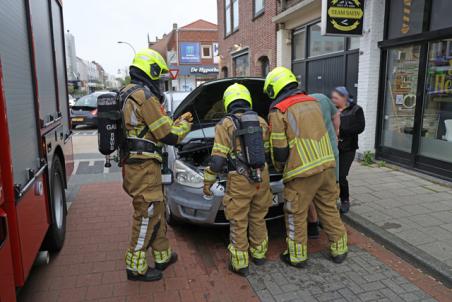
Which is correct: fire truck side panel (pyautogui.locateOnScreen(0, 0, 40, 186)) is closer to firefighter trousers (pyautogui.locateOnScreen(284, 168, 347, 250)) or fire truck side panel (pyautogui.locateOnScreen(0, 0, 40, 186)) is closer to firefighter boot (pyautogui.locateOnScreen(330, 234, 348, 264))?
firefighter trousers (pyautogui.locateOnScreen(284, 168, 347, 250))

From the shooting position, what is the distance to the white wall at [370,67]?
7.38 meters

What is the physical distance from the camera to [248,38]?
15.0 metres

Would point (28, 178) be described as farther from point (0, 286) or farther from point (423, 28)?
point (423, 28)

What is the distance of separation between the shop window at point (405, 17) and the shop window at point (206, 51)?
39.7m

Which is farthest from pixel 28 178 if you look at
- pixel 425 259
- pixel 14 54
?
pixel 425 259

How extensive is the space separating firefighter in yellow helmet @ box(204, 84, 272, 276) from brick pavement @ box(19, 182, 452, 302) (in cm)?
31

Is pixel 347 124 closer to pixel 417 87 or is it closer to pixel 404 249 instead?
pixel 404 249

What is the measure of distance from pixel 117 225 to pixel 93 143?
8.37 meters

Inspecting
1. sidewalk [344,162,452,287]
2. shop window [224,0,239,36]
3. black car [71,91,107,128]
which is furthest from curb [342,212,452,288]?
black car [71,91,107,128]

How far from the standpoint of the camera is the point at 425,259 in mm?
3637

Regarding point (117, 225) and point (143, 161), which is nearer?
point (143, 161)

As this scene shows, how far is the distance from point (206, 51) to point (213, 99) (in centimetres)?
4215

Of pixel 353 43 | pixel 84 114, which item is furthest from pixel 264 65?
pixel 84 114

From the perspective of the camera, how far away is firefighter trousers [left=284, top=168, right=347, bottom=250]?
11.6 ft
